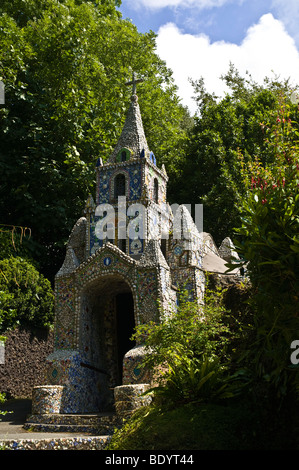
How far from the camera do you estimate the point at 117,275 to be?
12.3 metres

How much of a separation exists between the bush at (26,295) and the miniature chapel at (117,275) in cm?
200

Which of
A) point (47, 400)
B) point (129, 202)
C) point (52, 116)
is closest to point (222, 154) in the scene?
point (52, 116)

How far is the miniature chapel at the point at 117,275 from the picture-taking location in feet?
38.6

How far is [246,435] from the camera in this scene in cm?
623

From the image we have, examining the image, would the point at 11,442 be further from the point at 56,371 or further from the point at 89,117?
the point at 89,117

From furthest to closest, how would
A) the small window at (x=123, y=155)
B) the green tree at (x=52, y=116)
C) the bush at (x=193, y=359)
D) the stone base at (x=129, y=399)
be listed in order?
the green tree at (x=52, y=116)
the small window at (x=123, y=155)
the stone base at (x=129, y=399)
the bush at (x=193, y=359)

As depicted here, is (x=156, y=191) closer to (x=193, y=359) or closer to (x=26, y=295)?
(x=26, y=295)

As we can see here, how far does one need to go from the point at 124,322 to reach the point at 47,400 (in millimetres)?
3933

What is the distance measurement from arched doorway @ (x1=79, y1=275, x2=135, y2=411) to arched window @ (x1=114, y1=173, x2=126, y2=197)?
2.66 metres

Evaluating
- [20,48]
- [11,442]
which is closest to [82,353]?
[11,442]

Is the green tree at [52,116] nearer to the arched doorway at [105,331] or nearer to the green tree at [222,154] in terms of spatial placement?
the green tree at [222,154]

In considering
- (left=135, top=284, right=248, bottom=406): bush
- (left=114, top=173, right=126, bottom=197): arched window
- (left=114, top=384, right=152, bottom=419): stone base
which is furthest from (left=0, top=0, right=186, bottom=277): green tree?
(left=135, top=284, right=248, bottom=406): bush

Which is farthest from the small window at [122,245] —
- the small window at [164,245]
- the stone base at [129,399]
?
the stone base at [129,399]

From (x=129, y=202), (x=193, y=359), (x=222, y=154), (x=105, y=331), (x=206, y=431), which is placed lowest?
(x=206, y=431)
